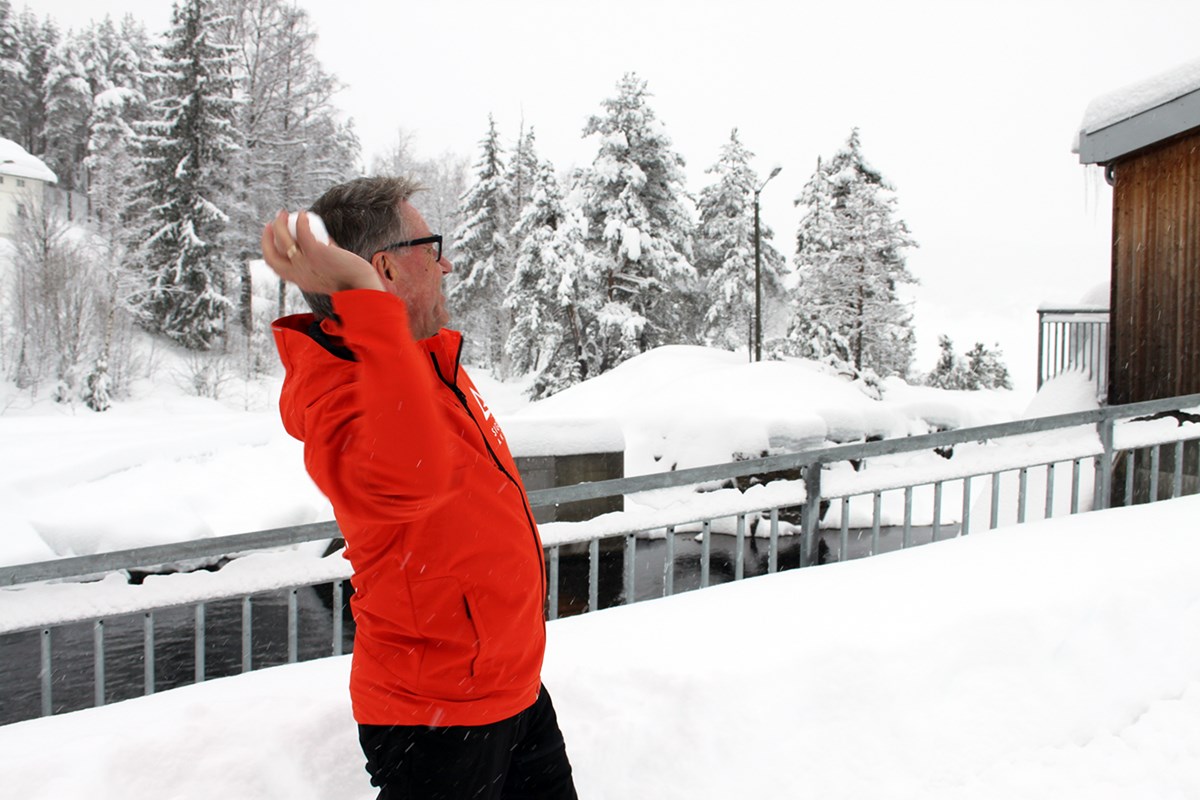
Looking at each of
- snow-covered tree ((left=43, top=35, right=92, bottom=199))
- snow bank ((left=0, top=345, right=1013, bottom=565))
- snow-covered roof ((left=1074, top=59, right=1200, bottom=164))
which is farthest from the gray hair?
snow-covered tree ((left=43, top=35, right=92, bottom=199))

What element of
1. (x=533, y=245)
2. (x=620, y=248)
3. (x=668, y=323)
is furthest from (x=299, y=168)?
(x=668, y=323)

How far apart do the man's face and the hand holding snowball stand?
0.25 m

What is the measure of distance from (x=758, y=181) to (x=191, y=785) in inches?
1558

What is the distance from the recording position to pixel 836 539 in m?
10.3

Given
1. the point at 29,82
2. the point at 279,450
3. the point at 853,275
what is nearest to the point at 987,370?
the point at 853,275

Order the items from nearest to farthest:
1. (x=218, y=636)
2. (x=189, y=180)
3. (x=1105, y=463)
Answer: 1. (x=1105, y=463)
2. (x=218, y=636)
3. (x=189, y=180)

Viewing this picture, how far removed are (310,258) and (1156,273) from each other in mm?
10601

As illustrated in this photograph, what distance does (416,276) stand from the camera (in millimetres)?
1529

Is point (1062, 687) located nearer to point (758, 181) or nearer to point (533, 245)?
point (533, 245)

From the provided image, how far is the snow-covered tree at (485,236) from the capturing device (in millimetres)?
34844

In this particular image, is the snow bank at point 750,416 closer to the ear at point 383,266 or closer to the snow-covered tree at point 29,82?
the ear at point 383,266

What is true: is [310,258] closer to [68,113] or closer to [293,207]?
[293,207]

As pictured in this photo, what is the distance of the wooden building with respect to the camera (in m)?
8.71

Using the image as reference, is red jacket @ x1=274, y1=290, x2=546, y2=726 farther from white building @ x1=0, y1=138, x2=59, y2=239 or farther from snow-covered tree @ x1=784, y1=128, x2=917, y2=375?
white building @ x1=0, y1=138, x2=59, y2=239
